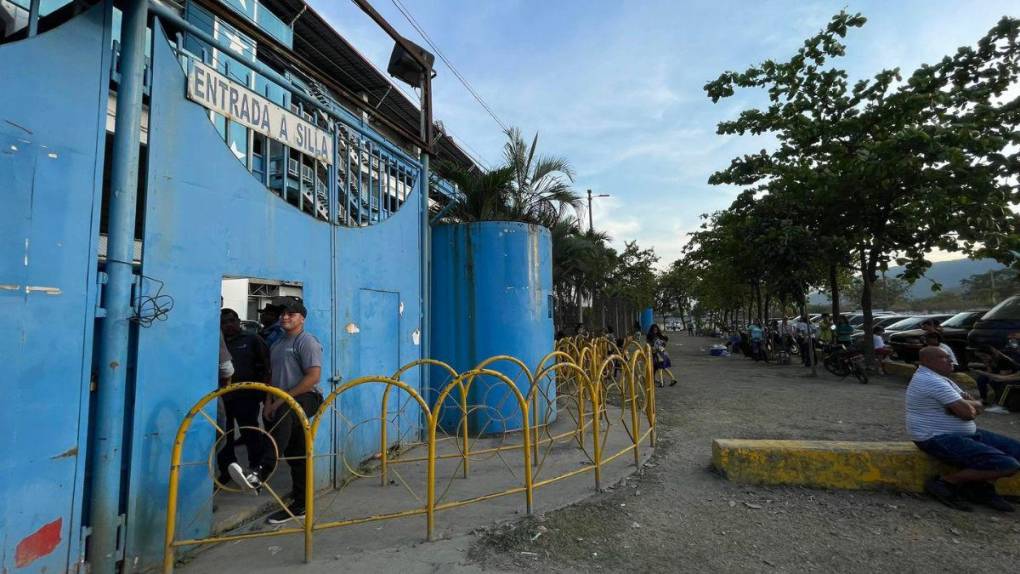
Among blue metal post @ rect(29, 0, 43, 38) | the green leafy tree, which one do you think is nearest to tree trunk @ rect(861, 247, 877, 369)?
the green leafy tree

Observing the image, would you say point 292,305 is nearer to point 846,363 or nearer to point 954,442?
point 954,442

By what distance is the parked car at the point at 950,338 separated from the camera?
12773mm

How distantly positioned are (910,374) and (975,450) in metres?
9.59

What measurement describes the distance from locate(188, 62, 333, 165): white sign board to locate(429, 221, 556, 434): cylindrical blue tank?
2600 mm

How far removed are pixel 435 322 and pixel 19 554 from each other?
4929 mm

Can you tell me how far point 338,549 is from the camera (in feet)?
11.2

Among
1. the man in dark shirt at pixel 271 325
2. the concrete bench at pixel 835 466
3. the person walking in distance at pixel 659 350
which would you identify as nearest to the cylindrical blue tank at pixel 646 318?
the person walking in distance at pixel 659 350

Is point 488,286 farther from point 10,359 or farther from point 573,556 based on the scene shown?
point 10,359

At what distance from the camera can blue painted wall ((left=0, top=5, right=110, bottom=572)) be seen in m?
2.59

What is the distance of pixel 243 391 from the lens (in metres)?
4.47

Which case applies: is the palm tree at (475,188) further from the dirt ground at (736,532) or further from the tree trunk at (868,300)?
the tree trunk at (868,300)

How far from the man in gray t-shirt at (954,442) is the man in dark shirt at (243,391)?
5.84 metres

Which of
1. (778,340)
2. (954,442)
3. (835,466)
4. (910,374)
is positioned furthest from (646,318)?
(954,442)

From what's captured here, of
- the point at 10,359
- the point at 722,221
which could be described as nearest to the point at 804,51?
the point at 722,221
